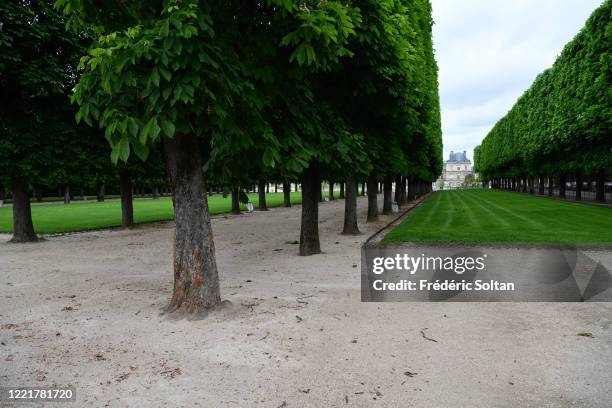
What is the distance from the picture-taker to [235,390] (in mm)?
4258

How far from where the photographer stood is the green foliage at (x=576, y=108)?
2765cm

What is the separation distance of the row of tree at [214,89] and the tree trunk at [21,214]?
1.84m

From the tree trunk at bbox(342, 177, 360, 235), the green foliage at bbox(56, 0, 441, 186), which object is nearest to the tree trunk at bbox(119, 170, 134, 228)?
the tree trunk at bbox(342, 177, 360, 235)

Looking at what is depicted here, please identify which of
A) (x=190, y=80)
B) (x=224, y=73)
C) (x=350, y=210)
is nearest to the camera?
(x=190, y=80)

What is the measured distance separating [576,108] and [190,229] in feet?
110

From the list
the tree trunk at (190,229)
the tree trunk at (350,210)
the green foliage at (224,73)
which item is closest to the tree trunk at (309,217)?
the green foliage at (224,73)

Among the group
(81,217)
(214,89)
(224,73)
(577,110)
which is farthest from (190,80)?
(577,110)

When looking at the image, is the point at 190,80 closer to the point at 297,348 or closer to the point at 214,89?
the point at 214,89

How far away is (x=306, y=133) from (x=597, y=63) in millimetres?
30279

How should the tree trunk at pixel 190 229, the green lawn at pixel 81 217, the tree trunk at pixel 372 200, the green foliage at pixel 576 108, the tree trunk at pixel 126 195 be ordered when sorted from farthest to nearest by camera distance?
the green foliage at pixel 576 108, the tree trunk at pixel 372 200, the green lawn at pixel 81 217, the tree trunk at pixel 126 195, the tree trunk at pixel 190 229

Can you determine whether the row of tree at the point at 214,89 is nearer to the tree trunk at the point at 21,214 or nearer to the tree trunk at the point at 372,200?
the tree trunk at the point at 21,214

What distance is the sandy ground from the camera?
415 cm

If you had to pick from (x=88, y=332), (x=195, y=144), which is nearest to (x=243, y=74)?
(x=195, y=144)

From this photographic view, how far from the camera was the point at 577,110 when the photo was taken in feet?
99.2
